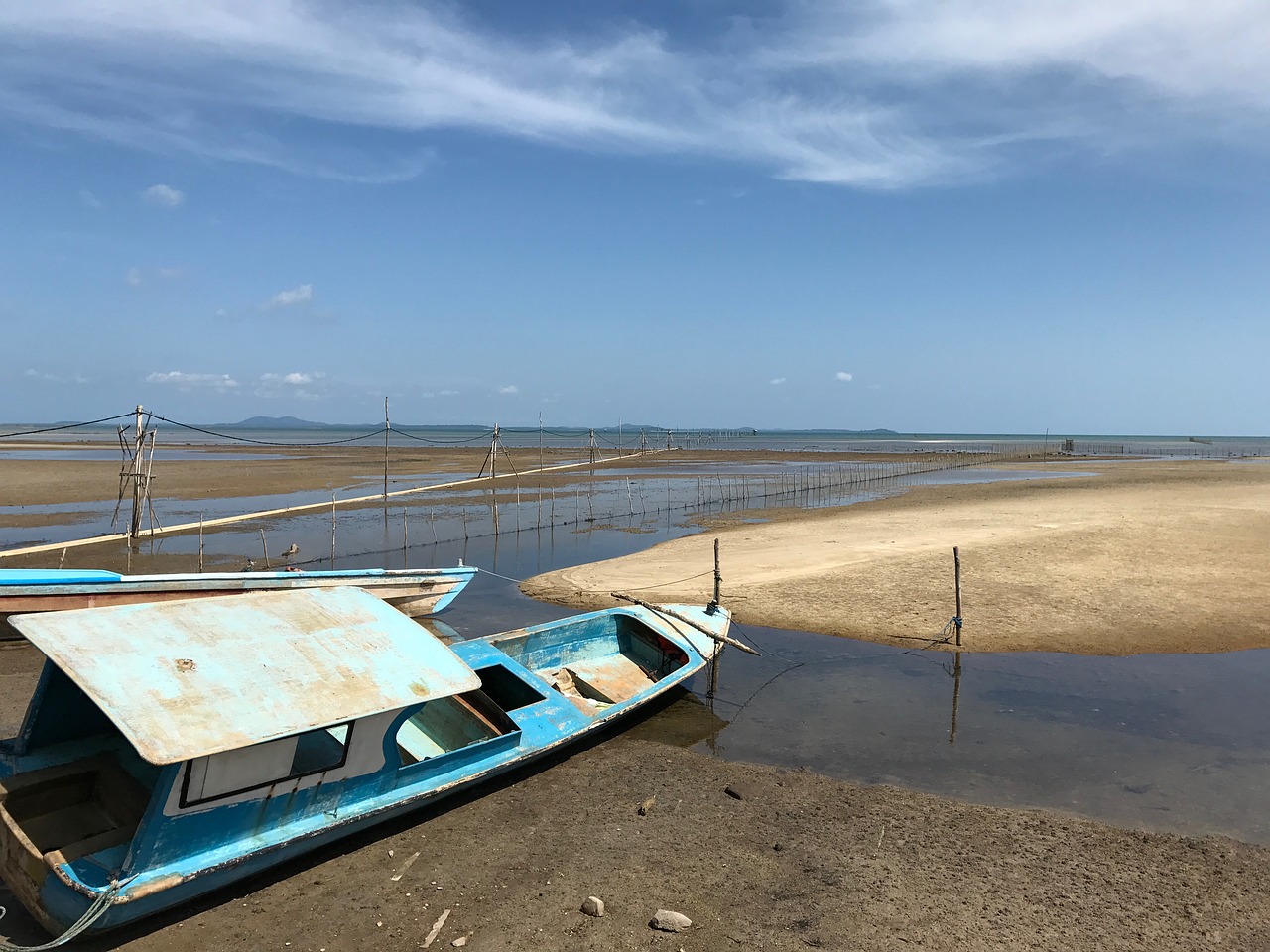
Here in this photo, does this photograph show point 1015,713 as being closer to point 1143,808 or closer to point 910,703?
point 910,703

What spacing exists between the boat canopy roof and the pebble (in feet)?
8.89

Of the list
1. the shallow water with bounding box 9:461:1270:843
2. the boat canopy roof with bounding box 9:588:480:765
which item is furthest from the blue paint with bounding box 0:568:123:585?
the boat canopy roof with bounding box 9:588:480:765

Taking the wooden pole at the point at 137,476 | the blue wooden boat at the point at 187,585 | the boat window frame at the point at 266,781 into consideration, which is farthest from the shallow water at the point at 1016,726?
the wooden pole at the point at 137,476

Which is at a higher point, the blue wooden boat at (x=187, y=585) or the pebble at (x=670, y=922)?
the blue wooden boat at (x=187, y=585)

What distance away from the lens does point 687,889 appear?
22.8 ft

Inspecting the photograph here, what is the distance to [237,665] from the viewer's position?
22.9ft

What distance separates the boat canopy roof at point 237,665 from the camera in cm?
618

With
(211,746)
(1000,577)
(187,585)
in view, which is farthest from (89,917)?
(1000,577)

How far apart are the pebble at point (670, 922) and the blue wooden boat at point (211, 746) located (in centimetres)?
250

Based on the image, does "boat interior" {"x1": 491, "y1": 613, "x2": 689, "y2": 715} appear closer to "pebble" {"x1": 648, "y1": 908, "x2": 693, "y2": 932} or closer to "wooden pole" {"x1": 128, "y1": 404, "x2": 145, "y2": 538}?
"pebble" {"x1": 648, "y1": 908, "x2": 693, "y2": 932}

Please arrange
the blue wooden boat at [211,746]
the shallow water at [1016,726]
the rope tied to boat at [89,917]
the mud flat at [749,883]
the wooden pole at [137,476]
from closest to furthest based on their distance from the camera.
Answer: the rope tied to boat at [89,917], the blue wooden boat at [211,746], the mud flat at [749,883], the shallow water at [1016,726], the wooden pole at [137,476]

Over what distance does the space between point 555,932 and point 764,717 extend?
5.44 m

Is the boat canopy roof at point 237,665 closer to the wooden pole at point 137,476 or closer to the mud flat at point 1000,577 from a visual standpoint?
the mud flat at point 1000,577

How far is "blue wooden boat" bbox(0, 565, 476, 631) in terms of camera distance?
12.8 meters
